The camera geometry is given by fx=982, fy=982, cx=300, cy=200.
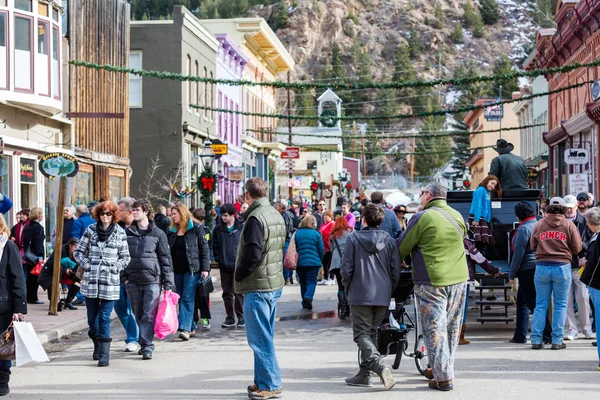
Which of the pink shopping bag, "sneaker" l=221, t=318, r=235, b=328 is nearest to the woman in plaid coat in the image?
the pink shopping bag

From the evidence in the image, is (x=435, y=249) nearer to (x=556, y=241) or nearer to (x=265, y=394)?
(x=265, y=394)

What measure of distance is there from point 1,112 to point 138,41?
15.5 metres

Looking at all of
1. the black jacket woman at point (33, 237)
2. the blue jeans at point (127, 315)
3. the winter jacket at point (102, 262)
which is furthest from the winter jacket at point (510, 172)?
the black jacket woman at point (33, 237)

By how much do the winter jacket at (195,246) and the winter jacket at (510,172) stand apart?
4.93 metres

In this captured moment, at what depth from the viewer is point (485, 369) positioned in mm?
10258

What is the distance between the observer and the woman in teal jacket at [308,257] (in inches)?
678

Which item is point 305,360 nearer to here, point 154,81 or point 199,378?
point 199,378

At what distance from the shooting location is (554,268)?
38.1ft

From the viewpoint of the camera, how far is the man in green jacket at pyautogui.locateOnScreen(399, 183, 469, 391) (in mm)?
9039

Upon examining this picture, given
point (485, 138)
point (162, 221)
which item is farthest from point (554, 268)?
point (485, 138)

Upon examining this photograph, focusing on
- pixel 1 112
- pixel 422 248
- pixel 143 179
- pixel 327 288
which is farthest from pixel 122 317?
pixel 143 179

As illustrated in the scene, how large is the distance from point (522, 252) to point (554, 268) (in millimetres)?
779

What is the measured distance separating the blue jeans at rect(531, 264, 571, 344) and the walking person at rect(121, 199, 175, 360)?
4.38 metres

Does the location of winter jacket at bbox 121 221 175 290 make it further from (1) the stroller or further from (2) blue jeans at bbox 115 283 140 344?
(1) the stroller
